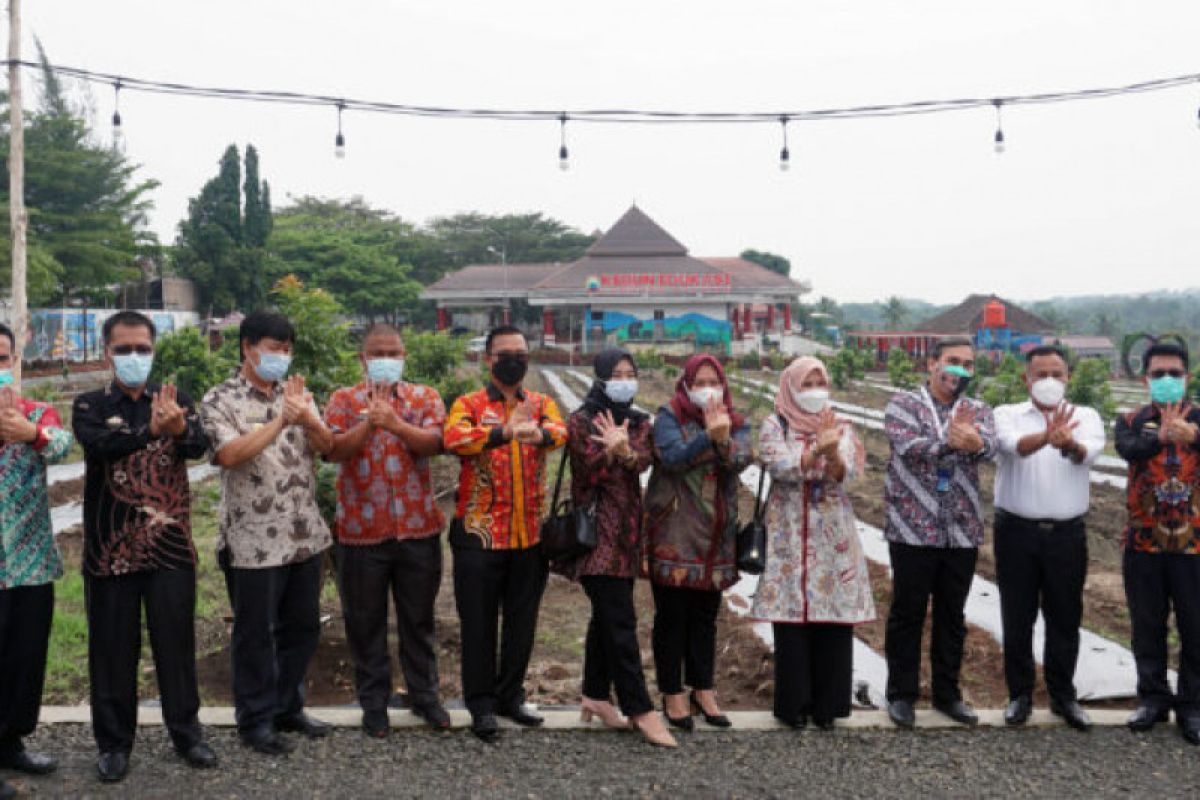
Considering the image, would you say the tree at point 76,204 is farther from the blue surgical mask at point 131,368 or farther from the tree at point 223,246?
the blue surgical mask at point 131,368

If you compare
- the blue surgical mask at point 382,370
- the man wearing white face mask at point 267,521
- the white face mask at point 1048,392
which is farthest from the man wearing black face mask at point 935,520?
the man wearing white face mask at point 267,521

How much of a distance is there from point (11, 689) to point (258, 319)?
164 cm

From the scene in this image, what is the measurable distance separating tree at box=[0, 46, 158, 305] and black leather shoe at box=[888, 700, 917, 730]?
27.7 meters

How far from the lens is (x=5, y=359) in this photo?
12.0ft

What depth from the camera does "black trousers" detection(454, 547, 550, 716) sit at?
13.3ft

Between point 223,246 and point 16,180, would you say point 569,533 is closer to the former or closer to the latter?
point 16,180

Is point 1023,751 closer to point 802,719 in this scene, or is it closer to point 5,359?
point 802,719

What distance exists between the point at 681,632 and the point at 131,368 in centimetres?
242

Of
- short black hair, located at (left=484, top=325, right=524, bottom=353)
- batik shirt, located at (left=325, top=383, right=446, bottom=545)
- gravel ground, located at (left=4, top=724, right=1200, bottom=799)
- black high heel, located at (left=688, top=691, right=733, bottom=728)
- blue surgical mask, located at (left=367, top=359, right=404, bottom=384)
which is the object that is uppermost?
short black hair, located at (left=484, top=325, right=524, bottom=353)

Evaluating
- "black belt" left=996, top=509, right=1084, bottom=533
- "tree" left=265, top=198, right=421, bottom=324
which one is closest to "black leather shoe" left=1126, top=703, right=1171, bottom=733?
"black belt" left=996, top=509, right=1084, bottom=533

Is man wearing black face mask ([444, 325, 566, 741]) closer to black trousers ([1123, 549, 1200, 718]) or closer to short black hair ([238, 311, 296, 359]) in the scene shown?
short black hair ([238, 311, 296, 359])

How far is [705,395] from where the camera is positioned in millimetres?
3986

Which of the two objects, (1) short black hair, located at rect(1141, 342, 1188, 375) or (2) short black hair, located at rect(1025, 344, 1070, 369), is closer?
(1) short black hair, located at rect(1141, 342, 1188, 375)

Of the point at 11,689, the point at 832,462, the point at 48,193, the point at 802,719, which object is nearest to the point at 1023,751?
the point at 802,719
